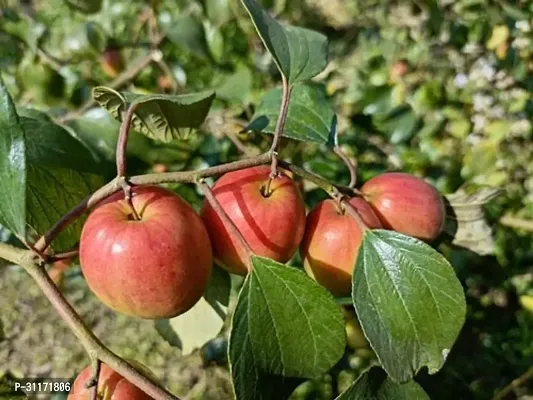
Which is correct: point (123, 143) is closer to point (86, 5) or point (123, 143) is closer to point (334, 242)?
point (334, 242)

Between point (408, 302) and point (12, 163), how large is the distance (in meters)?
0.33

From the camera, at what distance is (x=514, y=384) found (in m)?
1.34

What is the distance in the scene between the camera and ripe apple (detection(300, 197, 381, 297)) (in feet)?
1.96

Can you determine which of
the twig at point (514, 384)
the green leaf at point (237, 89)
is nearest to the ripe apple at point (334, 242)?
the green leaf at point (237, 89)

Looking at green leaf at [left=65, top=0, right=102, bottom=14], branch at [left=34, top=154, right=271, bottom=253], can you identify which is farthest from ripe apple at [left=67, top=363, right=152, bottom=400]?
green leaf at [left=65, top=0, right=102, bottom=14]

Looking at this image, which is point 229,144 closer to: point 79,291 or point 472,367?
point 472,367

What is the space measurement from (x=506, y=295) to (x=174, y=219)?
4.26 feet

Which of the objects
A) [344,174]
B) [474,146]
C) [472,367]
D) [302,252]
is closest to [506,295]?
[472,367]

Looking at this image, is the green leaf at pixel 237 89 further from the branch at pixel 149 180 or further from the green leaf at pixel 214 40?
the branch at pixel 149 180

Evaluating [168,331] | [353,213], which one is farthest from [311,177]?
[168,331]

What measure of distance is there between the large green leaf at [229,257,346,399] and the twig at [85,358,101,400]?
12 centimetres

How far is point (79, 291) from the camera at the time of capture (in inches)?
76.9

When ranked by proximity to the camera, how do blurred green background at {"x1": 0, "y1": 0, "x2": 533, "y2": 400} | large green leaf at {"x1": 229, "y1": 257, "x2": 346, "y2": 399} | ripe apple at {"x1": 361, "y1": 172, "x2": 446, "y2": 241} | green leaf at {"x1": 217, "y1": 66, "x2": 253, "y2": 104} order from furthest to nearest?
1. blurred green background at {"x1": 0, "y1": 0, "x2": 533, "y2": 400}
2. green leaf at {"x1": 217, "y1": 66, "x2": 253, "y2": 104}
3. ripe apple at {"x1": 361, "y1": 172, "x2": 446, "y2": 241}
4. large green leaf at {"x1": 229, "y1": 257, "x2": 346, "y2": 399}

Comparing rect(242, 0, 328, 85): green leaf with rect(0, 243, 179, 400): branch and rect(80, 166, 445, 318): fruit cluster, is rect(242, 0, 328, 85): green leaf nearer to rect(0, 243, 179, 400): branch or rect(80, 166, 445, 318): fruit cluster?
rect(80, 166, 445, 318): fruit cluster
